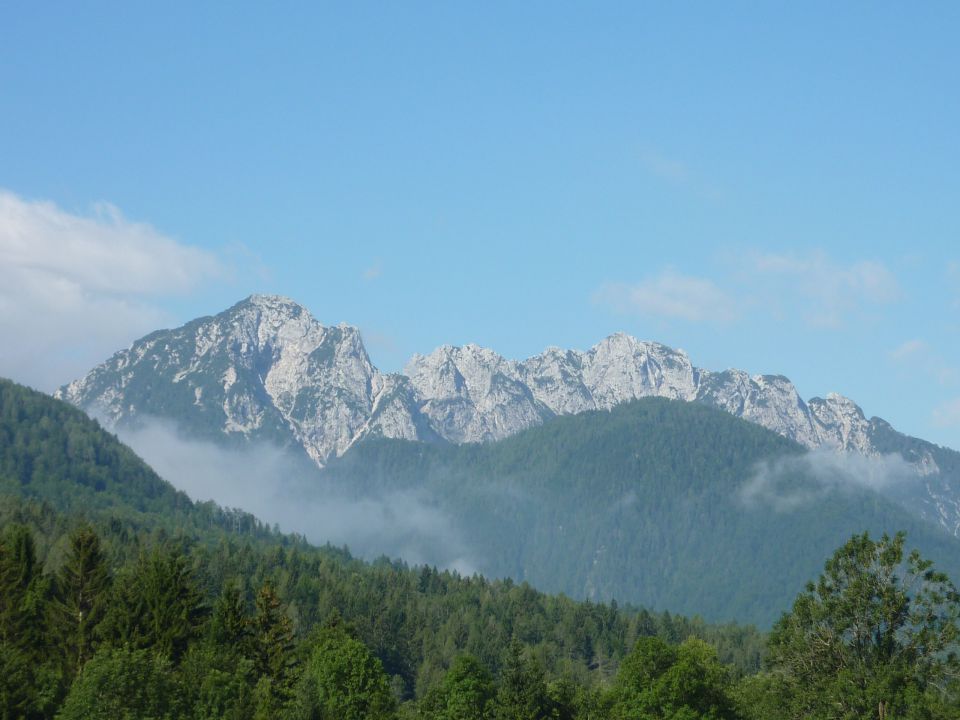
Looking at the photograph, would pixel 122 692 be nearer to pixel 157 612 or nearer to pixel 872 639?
pixel 157 612

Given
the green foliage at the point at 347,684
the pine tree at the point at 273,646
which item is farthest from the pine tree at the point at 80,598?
the green foliage at the point at 347,684

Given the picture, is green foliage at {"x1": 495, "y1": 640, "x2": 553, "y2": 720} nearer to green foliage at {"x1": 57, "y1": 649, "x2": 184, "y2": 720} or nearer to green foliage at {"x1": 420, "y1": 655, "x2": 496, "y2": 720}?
green foliage at {"x1": 420, "y1": 655, "x2": 496, "y2": 720}

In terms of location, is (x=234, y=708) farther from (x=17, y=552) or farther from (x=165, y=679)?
(x=17, y=552)

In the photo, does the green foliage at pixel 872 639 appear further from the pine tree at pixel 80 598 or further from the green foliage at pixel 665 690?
the pine tree at pixel 80 598

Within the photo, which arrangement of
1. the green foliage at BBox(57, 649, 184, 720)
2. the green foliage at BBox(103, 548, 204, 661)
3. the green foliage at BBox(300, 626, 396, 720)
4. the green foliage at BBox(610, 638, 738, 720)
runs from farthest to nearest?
the green foliage at BBox(610, 638, 738, 720), the green foliage at BBox(300, 626, 396, 720), the green foliage at BBox(103, 548, 204, 661), the green foliage at BBox(57, 649, 184, 720)

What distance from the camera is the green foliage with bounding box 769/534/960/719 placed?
92.2m

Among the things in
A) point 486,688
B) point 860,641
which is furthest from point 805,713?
point 486,688

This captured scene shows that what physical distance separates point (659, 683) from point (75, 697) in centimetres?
5028

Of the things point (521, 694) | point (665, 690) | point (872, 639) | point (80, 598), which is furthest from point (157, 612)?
point (872, 639)

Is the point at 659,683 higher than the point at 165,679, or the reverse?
A: the point at 659,683

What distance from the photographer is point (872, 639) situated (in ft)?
315

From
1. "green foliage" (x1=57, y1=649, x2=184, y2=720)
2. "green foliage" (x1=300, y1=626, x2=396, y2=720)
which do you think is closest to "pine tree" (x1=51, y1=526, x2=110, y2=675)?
"green foliage" (x1=300, y1=626, x2=396, y2=720)

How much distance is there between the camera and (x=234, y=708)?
95.1m

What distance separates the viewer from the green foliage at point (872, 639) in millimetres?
92250
